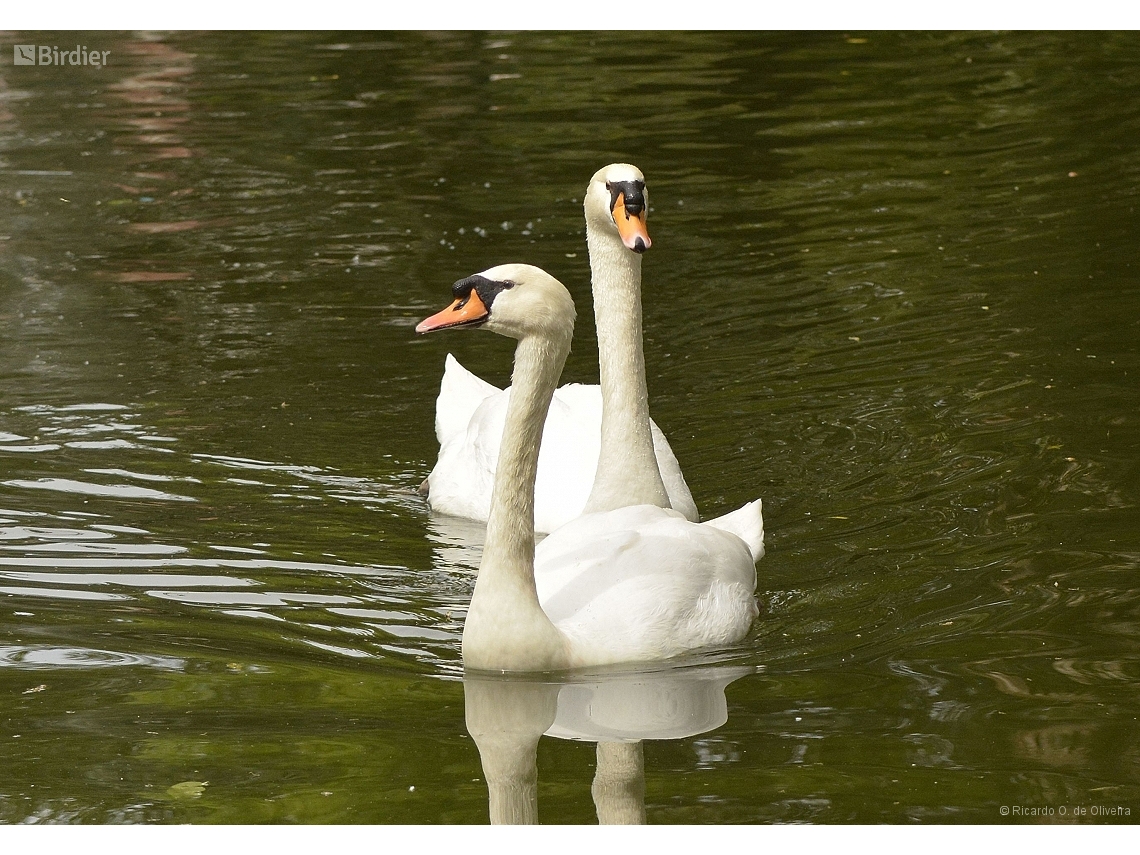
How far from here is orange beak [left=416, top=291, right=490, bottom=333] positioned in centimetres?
639

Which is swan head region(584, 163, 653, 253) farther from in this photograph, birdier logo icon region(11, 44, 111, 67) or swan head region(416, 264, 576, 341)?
birdier logo icon region(11, 44, 111, 67)

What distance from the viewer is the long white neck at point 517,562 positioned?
6676 mm

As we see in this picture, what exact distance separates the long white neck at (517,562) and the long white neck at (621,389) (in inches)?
46.1

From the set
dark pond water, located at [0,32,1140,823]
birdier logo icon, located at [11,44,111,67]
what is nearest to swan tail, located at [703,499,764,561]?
dark pond water, located at [0,32,1140,823]

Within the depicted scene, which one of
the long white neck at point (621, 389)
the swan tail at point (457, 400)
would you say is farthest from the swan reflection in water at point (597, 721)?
the swan tail at point (457, 400)

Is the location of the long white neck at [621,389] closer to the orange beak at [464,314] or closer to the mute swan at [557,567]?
the mute swan at [557,567]

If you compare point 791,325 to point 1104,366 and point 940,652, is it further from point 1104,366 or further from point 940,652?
point 940,652

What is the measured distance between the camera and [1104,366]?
34.7 feet

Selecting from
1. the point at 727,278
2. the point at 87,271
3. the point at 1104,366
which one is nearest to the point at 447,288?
the point at 727,278

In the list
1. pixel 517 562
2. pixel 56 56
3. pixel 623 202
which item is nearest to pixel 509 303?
pixel 517 562

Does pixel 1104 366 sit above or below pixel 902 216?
below

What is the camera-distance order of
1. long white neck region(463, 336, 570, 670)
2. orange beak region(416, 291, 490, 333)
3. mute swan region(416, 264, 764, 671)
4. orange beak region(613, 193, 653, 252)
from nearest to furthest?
orange beak region(416, 291, 490, 333)
mute swan region(416, 264, 764, 671)
long white neck region(463, 336, 570, 670)
orange beak region(613, 193, 653, 252)

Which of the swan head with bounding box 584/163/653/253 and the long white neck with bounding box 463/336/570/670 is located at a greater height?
the swan head with bounding box 584/163/653/253

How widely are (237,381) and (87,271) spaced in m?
3.30
